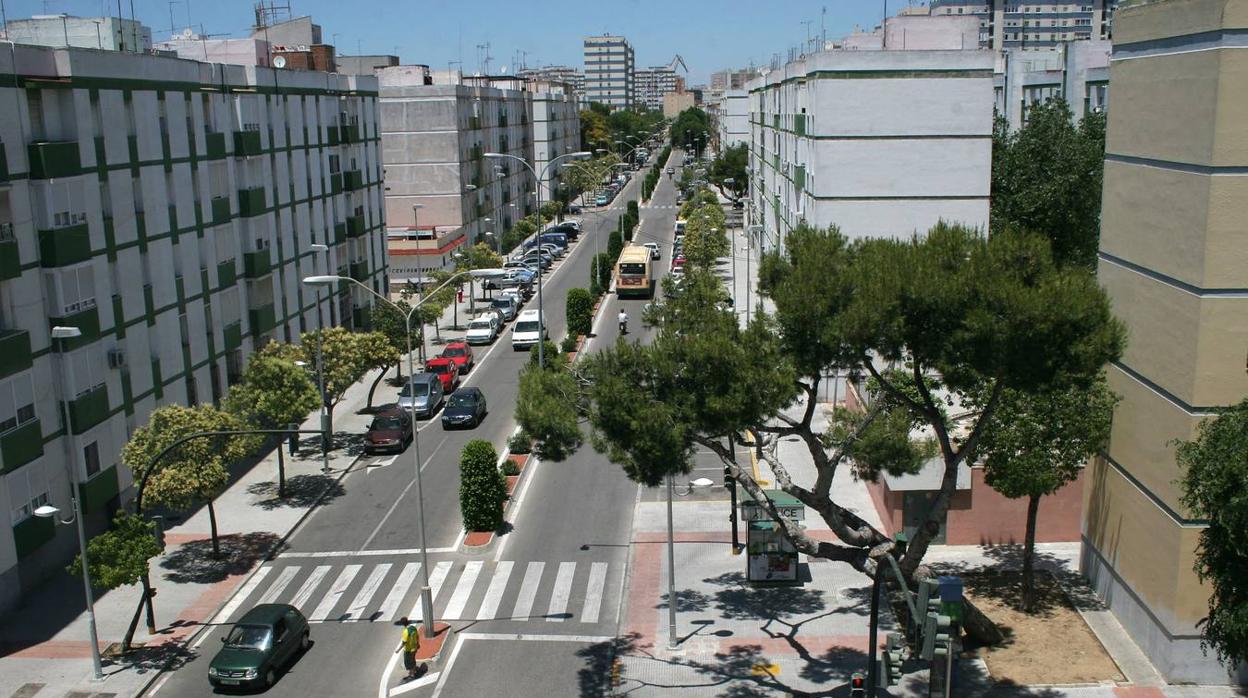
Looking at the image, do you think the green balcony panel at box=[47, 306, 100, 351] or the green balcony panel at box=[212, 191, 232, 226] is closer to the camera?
the green balcony panel at box=[47, 306, 100, 351]

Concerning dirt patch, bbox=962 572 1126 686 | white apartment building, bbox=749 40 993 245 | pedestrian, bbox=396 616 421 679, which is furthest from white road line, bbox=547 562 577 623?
white apartment building, bbox=749 40 993 245

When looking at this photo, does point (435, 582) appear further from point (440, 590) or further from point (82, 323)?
point (82, 323)

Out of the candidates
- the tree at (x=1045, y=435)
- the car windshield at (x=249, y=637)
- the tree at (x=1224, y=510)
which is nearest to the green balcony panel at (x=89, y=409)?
the car windshield at (x=249, y=637)

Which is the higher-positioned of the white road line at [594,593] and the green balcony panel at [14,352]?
the green balcony panel at [14,352]

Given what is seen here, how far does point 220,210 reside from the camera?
42.2m

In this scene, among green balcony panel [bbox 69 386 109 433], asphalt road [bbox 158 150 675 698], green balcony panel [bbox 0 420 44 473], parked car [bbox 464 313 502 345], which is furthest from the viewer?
parked car [bbox 464 313 502 345]

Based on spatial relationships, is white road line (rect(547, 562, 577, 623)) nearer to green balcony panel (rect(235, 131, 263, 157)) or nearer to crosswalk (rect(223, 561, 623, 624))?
crosswalk (rect(223, 561, 623, 624))

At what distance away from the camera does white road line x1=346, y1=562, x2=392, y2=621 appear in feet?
93.3

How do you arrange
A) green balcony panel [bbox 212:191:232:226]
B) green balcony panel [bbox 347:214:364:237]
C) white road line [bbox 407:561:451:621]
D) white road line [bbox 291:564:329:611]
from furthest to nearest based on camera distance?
green balcony panel [bbox 347:214:364:237] → green balcony panel [bbox 212:191:232:226] → white road line [bbox 291:564:329:611] → white road line [bbox 407:561:451:621]

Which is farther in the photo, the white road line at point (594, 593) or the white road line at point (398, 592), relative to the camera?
the white road line at point (398, 592)

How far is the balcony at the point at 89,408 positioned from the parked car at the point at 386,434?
10.8 m

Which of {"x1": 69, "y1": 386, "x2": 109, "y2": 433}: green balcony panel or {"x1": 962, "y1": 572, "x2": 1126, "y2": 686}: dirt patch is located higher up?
{"x1": 69, "y1": 386, "x2": 109, "y2": 433}: green balcony panel

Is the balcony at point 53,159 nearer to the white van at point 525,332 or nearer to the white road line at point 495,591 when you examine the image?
the white road line at point 495,591

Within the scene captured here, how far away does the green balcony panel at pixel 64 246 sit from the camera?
100ft
